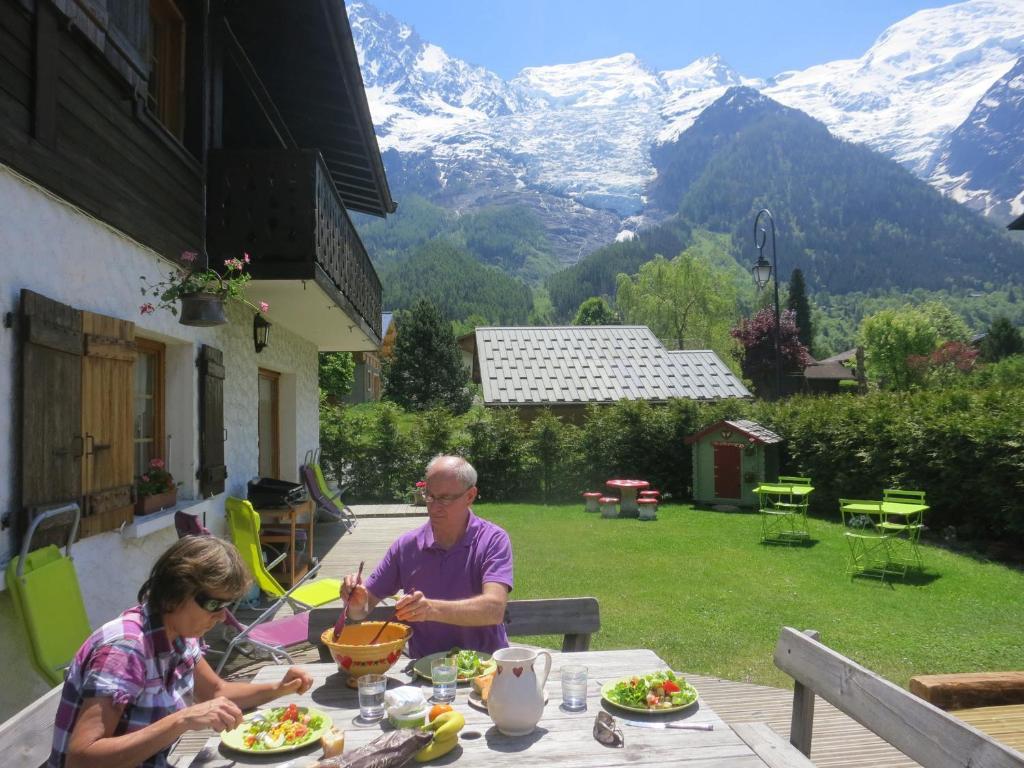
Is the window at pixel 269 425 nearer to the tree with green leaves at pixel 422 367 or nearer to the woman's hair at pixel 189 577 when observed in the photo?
the woman's hair at pixel 189 577

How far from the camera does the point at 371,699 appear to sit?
216cm

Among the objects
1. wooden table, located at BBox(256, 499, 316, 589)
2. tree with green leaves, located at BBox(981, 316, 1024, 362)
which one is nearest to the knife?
wooden table, located at BBox(256, 499, 316, 589)

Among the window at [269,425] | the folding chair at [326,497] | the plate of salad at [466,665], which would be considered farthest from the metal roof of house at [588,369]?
the plate of salad at [466,665]

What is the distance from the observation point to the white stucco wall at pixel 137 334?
3.26 metres

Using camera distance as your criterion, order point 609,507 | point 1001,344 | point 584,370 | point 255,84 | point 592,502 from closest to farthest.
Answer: point 255,84 < point 609,507 < point 592,502 < point 584,370 < point 1001,344

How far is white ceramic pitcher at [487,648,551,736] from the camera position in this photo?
199cm

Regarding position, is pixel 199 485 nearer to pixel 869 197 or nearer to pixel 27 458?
pixel 27 458

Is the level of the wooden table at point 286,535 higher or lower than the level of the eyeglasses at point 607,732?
lower

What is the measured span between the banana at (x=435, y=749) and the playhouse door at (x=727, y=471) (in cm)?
1313

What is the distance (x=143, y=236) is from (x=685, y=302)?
38179 millimetres

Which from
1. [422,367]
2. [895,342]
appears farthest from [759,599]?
[895,342]

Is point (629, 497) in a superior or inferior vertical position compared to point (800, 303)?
inferior

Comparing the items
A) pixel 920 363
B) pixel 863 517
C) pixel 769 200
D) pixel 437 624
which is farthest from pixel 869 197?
pixel 437 624

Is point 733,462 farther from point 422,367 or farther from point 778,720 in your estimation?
point 422,367
